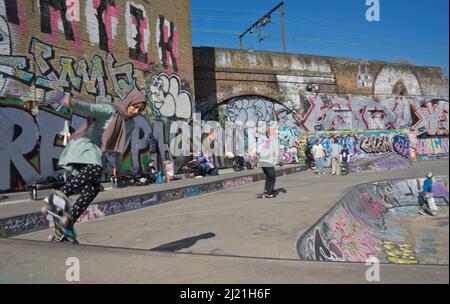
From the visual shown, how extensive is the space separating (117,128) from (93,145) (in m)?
0.29

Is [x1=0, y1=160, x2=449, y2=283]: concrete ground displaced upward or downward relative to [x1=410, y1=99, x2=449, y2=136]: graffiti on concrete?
downward

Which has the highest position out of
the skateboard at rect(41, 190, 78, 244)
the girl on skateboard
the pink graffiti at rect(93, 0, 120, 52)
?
the pink graffiti at rect(93, 0, 120, 52)

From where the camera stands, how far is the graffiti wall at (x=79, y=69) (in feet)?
37.4

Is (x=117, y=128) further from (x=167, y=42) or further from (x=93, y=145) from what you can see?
(x=167, y=42)

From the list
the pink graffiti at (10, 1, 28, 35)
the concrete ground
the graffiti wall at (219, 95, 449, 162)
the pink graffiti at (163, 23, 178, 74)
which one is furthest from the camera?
the graffiti wall at (219, 95, 449, 162)

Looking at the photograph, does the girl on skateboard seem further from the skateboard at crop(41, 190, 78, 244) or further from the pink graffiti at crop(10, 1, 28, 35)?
the pink graffiti at crop(10, 1, 28, 35)

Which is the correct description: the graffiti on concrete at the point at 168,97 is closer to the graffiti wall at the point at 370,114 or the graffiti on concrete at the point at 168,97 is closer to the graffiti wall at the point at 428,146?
the graffiti wall at the point at 370,114

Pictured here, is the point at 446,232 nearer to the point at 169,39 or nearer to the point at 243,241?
the point at 243,241

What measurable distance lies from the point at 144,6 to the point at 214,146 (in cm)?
868

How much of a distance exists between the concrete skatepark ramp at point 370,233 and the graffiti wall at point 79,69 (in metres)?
8.53

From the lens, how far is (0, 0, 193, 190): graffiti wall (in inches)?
449

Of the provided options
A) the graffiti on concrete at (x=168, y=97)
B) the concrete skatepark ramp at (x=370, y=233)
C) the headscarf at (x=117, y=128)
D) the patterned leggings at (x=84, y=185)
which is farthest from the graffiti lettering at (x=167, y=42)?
the patterned leggings at (x=84, y=185)

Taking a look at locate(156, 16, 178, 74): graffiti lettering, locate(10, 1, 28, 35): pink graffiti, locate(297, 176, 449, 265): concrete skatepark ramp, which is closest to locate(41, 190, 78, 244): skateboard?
locate(297, 176, 449, 265): concrete skatepark ramp
